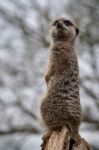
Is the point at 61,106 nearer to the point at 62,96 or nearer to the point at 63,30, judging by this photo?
the point at 62,96

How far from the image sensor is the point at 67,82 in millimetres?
5430

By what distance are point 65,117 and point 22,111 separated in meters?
8.41

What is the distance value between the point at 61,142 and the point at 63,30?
93 centimetres

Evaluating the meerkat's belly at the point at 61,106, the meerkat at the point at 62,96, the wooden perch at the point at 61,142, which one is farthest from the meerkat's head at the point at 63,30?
the wooden perch at the point at 61,142

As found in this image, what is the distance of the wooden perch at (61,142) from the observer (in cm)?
520

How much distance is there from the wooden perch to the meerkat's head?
764 mm

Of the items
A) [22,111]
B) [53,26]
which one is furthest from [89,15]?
[53,26]

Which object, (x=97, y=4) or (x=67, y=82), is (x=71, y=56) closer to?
(x=67, y=82)

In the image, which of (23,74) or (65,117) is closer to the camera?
(65,117)

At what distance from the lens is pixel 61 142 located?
5.20 meters

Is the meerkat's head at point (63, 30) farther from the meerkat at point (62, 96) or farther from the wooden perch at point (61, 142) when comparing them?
the wooden perch at point (61, 142)

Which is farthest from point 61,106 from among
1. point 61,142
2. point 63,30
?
point 63,30

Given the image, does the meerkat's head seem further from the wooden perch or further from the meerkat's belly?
the wooden perch

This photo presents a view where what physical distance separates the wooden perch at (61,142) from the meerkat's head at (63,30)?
76 centimetres
